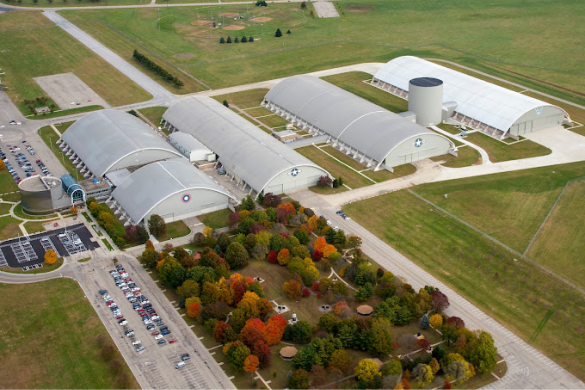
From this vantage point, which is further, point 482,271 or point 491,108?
point 491,108

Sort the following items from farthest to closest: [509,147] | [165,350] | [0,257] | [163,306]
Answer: [509,147], [0,257], [163,306], [165,350]

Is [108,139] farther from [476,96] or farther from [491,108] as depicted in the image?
[491,108]

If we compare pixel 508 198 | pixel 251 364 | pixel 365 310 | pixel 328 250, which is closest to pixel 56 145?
pixel 328 250

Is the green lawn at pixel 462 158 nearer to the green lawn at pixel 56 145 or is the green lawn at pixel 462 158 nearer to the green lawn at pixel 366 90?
the green lawn at pixel 366 90

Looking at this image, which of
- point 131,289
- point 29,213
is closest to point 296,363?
point 131,289

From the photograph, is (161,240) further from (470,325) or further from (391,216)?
(470,325)

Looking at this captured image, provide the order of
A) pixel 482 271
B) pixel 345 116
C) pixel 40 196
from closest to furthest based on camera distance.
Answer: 1. pixel 482 271
2. pixel 40 196
3. pixel 345 116

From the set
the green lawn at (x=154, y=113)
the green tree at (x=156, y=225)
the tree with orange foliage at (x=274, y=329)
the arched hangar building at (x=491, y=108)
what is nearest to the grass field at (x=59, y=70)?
the green lawn at (x=154, y=113)
